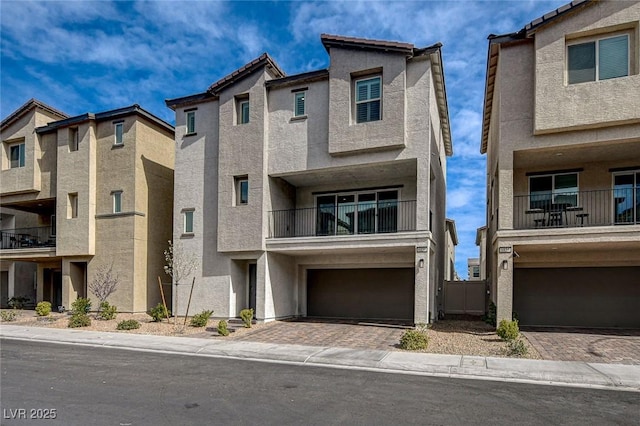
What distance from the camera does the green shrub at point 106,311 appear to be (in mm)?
17984

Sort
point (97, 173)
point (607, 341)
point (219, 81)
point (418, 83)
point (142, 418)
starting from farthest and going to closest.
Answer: point (97, 173) < point (219, 81) < point (418, 83) < point (607, 341) < point (142, 418)

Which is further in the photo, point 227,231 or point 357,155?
point 227,231

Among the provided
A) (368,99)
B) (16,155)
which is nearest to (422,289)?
(368,99)

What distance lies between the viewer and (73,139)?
2167 centimetres

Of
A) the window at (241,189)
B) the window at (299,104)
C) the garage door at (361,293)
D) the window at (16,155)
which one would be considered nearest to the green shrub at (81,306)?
the window at (241,189)

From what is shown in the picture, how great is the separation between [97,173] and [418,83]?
1630 cm

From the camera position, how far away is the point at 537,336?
13.4 metres

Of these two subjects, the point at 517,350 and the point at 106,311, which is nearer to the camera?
the point at 517,350

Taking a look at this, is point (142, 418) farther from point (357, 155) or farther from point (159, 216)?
point (159, 216)

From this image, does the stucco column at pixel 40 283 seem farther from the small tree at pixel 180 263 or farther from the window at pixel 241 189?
the window at pixel 241 189

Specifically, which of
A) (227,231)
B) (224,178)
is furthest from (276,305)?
(224,178)

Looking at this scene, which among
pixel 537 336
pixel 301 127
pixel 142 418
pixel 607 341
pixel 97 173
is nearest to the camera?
pixel 142 418

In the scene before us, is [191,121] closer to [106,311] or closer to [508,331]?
[106,311]

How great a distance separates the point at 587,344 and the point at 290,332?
922 centimetres
